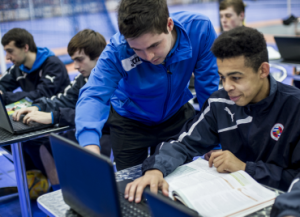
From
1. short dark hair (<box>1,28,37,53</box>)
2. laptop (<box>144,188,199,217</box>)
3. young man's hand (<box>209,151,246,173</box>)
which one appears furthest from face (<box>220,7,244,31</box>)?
laptop (<box>144,188,199,217</box>)

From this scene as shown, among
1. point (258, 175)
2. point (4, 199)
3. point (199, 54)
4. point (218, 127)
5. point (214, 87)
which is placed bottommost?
point (4, 199)

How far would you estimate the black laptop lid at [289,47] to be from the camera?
291 cm

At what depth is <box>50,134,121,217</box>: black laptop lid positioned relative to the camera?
2.60ft

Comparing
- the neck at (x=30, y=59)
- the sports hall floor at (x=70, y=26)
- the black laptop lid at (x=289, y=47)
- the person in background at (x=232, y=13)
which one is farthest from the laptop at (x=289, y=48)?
the neck at (x=30, y=59)

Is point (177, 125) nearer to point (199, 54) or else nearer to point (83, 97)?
point (199, 54)

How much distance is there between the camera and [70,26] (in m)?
6.77

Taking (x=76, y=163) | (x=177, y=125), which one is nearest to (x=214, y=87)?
(x=177, y=125)

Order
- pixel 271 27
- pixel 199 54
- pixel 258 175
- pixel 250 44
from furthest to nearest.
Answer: pixel 271 27, pixel 199 54, pixel 250 44, pixel 258 175

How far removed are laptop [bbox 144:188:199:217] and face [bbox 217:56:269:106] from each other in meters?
0.65

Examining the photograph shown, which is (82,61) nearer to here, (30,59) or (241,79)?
(30,59)

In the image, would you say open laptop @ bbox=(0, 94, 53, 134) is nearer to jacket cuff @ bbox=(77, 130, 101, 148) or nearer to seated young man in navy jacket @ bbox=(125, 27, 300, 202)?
jacket cuff @ bbox=(77, 130, 101, 148)

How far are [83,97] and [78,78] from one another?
1.11m

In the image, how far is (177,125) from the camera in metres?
1.81

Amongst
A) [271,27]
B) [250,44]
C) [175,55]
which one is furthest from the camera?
[271,27]
